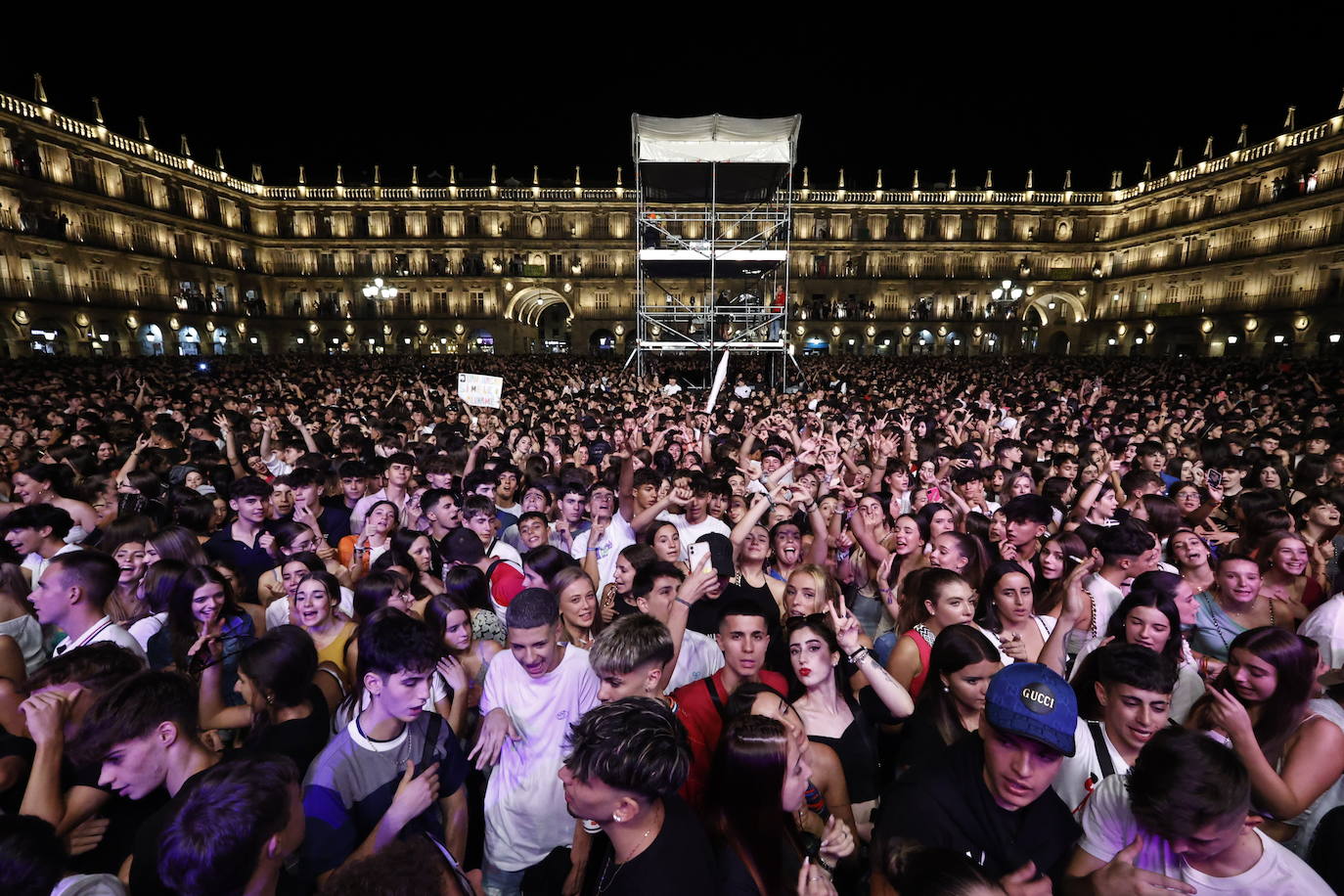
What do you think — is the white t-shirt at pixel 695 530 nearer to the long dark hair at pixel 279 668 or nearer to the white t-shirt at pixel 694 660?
the white t-shirt at pixel 694 660

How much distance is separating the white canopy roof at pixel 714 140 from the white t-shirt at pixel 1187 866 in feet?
60.5

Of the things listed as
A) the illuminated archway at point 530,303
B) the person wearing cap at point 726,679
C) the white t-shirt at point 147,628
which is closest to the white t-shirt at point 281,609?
the white t-shirt at point 147,628

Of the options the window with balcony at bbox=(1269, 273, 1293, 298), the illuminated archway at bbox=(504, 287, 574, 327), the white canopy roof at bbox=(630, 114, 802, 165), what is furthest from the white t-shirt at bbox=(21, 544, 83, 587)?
the window with balcony at bbox=(1269, 273, 1293, 298)

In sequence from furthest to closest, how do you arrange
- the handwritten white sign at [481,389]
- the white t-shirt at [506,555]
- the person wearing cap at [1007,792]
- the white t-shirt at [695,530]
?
the handwritten white sign at [481,389]
the white t-shirt at [695,530]
the white t-shirt at [506,555]
the person wearing cap at [1007,792]

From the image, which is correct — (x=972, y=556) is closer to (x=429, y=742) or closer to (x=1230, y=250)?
(x=429, y=742)

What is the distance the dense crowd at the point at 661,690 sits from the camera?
6.77 feet

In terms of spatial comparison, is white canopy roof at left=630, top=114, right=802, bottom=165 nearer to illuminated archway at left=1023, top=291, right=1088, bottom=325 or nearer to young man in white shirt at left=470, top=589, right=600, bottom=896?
young man in white shirt at left=470, top=589, right=600, bottom=896

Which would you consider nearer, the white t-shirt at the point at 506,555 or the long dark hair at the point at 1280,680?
the long dark hair at the point at 1280,680

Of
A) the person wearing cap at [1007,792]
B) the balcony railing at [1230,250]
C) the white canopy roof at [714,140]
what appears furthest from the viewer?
the balcony railing at [1230,250]

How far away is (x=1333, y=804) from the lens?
2639 millimetres

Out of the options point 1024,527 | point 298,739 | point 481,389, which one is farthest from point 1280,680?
point 481,389

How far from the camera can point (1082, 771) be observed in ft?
8.82

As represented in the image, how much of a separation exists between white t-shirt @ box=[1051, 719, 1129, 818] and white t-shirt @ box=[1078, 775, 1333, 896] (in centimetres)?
37

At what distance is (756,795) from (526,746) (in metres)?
1.25
